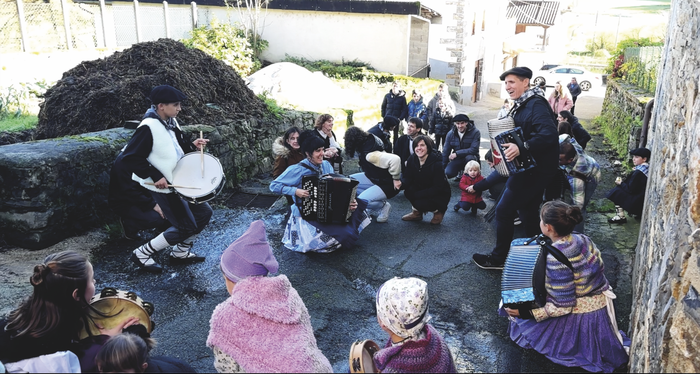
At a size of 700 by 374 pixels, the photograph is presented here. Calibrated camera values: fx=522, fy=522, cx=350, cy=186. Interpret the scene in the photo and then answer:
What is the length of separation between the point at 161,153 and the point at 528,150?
3.40 meters

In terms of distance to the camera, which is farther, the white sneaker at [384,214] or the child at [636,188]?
the white sneaker at [384,214]

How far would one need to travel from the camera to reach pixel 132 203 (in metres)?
Result: 5.41

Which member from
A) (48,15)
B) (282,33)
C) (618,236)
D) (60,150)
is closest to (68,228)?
(60,150)

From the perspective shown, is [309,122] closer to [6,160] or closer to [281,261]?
[281,261]

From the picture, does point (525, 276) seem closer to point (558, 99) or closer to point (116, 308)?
point (116, 308)

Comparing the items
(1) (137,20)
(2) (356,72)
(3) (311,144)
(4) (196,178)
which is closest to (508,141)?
(3) (311,144)

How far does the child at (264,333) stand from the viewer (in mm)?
2512

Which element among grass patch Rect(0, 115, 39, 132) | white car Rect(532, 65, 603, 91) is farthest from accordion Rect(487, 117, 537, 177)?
white car Rect(532, 65, 603, 91)

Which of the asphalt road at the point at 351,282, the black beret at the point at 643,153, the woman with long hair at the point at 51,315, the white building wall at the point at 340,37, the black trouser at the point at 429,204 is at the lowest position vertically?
the asphalt road at the point at 351,282

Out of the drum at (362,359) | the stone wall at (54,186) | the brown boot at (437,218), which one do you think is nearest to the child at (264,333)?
the drum at (362,359)

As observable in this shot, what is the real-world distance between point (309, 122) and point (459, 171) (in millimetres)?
3529

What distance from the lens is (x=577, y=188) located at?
20.1ft

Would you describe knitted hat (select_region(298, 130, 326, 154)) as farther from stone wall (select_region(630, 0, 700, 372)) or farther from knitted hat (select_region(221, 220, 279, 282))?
stone wall (select_region(630, 0, 700, 372))

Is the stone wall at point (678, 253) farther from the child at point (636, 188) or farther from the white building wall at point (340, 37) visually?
the white building wall at point (340, 37)
